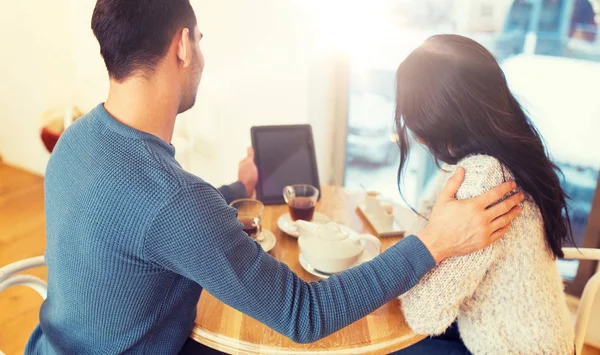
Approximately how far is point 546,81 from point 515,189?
4.08 feet

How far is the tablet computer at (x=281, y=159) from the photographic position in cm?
162

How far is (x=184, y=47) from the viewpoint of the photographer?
3.20ft

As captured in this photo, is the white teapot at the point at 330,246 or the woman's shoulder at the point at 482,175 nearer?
the woman's shoulder at the point at 482,175

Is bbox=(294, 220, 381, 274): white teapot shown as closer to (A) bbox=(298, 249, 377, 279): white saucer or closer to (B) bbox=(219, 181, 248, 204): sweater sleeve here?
(A) bbox=(298, 249, 377, 279): white saucer

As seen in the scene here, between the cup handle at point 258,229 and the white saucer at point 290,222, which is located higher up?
the cup handle at point 258,229

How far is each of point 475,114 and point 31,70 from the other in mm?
3304

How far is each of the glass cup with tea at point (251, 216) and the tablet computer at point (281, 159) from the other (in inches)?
10.1

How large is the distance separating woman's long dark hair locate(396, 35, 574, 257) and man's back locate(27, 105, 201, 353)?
509 millimetres

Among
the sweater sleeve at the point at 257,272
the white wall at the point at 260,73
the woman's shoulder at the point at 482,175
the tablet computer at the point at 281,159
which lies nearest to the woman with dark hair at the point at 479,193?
the woman's shoulder at the point at 482,175

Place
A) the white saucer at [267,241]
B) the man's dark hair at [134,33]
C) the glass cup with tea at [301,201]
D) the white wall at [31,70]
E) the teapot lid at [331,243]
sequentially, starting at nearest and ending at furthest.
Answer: the man's dark hair at [134,33] → the teapot lid at [331,243] → the white saucer at [267,241] → the glass cup with tea at [301,201] → the white wall at [31,70]

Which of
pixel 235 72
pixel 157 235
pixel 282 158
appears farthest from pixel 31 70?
pixel 157 235

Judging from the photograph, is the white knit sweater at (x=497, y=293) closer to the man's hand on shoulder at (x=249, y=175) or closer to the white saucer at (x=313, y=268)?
the white saucer at (x=313, y=268)

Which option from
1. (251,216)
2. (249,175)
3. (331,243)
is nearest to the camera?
(331,243)

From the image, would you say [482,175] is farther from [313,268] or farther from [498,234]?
[313,268]
